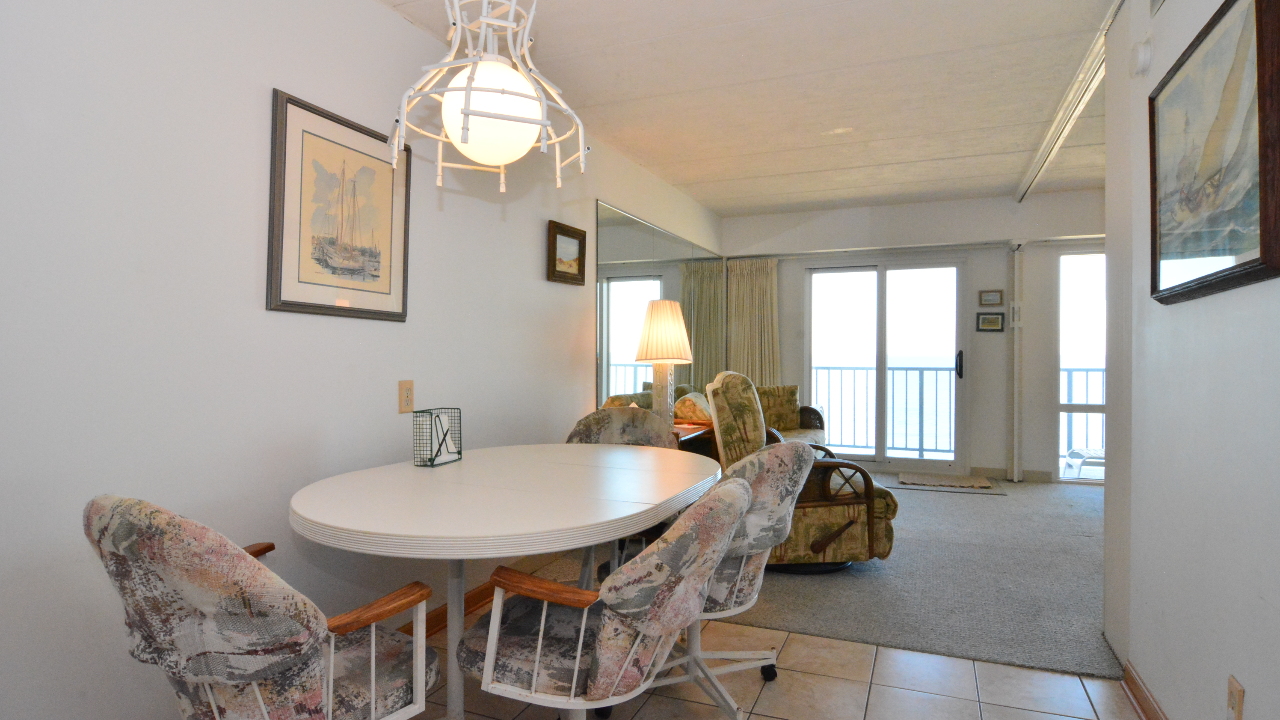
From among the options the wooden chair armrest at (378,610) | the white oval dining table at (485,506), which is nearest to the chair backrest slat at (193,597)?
the wooden chair armrest at (378,610)

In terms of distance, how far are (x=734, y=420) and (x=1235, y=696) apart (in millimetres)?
2256

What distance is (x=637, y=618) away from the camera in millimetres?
1338

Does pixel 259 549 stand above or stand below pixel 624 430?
below

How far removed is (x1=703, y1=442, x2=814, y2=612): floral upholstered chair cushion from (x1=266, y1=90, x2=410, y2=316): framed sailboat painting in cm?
142

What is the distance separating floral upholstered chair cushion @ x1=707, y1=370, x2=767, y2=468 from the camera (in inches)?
137

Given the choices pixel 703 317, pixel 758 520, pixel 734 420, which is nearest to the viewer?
pixel 758 520

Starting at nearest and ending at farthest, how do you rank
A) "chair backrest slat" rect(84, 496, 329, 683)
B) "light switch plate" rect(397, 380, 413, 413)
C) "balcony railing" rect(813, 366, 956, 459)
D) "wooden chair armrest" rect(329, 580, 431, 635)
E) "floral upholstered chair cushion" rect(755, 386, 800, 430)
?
1. "chair backrest slat" rect(84, 496, 329, 683)
2. "wooden chair armrest" rect(329, 580, 431, 635)
3. "light switch plate" rect(397, 380, 413, 413)
4. "floral upholstered chair cushion" rect(755, 386, 800, 430)
5. "balcony railing" rect(813, 366, 956, 459)

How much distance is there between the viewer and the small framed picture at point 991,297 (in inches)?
231

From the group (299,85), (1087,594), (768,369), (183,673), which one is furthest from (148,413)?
(768,369)

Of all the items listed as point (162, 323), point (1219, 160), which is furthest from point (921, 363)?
point (162, 323)

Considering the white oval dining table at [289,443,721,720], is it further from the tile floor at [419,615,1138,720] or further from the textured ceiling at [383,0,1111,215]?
the textured ceiling at [383,0,1111,215]

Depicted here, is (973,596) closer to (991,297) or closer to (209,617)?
(209,617)

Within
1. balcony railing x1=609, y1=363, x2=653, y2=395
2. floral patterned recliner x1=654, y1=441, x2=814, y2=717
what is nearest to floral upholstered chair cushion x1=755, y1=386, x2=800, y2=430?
balcony railing x1=609, y1=363, x2=653, y2=395

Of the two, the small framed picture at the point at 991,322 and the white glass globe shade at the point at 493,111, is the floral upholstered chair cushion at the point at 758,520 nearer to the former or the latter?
the white glass globe shade at the point at 493,111
